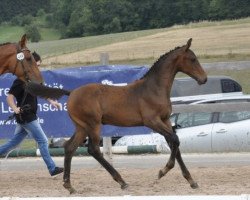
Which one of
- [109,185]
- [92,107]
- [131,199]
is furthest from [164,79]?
[131,199]

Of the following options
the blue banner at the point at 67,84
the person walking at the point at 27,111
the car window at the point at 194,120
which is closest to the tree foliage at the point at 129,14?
the car window at the point at 194,120

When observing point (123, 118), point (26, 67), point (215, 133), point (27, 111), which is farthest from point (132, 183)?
point (215, 133)

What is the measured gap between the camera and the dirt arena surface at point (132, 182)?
9.72 m

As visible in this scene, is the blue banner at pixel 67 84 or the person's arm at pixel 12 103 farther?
the blue banner at pixel 67 84

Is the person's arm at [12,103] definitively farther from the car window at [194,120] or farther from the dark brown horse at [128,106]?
the car window at [194,120]

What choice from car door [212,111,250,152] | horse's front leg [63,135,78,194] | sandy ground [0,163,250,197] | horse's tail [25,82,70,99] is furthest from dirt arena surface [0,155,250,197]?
car door [212,111,250,152]

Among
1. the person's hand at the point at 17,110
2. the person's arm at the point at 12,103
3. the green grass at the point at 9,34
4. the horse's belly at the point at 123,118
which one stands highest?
the person's arm at the point at 12,103

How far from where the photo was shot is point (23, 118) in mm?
10656

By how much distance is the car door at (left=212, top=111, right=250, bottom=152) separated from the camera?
47.3 ft

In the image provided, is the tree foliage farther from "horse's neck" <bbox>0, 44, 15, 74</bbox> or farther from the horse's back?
the horse's back

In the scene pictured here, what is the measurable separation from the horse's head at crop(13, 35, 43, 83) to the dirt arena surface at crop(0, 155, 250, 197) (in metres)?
1.62

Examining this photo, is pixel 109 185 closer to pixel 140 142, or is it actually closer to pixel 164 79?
pixel 164 79

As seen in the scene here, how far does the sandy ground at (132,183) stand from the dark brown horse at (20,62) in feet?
5.40

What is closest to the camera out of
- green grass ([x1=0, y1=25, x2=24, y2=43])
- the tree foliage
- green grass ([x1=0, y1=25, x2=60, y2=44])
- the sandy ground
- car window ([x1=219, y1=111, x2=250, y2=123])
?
the sandy ground
